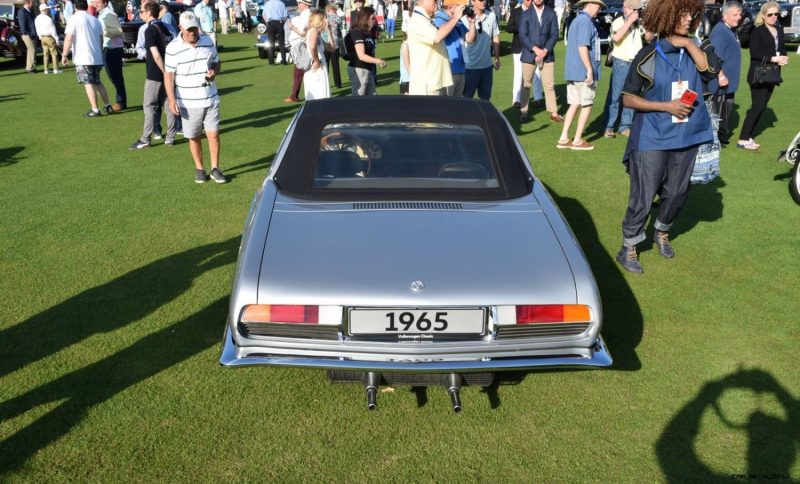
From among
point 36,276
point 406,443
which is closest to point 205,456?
point 406,443

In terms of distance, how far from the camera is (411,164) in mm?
4152

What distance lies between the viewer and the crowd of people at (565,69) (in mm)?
4719

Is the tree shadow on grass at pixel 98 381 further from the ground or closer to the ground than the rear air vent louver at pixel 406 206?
closer to the ground

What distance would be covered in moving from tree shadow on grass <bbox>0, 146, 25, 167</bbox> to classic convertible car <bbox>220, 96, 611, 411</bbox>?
6.26m

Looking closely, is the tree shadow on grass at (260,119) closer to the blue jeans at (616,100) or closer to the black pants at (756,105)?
the blue jeans at (616,100)

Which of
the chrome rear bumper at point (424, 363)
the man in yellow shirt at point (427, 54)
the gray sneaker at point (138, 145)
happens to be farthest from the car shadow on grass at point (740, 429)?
the gray sneaker at point (138, 145)

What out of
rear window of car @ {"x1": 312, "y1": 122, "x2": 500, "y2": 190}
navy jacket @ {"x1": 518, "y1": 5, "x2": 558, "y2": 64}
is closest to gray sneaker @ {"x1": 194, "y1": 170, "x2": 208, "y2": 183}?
rear window of car @ {"x1": 312, "y1": 122, "x2": 500, "y2": 190}

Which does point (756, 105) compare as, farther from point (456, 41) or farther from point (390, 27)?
point (390, 27)

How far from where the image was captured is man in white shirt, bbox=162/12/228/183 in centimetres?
703

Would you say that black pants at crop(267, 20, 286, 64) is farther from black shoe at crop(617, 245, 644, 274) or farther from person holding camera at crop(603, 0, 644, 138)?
black shoe at crop(617, 245, 644, 274)

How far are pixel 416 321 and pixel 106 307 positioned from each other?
2514mm

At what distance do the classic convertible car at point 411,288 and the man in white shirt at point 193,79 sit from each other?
368 centimetres

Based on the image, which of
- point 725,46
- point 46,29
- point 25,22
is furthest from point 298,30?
point 25,22

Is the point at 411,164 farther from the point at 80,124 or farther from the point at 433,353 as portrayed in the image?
the point at 80,124
